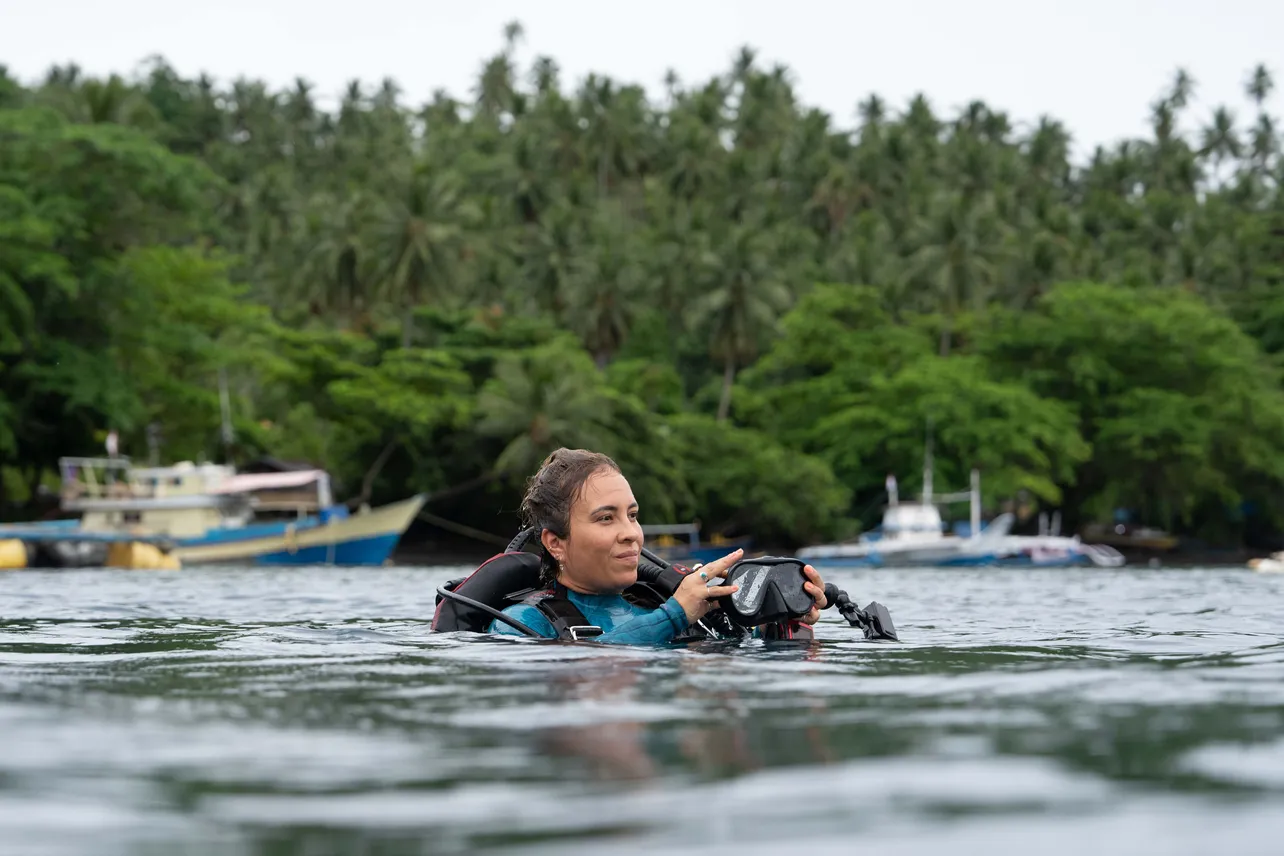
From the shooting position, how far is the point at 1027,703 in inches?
214

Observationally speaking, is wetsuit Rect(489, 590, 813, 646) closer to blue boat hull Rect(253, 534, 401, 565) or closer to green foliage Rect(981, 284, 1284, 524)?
blue boat hull Rect(253, 534, 401, 565)

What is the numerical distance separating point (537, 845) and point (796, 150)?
9902cm

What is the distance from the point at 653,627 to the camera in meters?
7.42

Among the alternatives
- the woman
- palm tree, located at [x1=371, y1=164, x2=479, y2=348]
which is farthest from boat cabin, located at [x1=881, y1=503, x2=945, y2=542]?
the woman

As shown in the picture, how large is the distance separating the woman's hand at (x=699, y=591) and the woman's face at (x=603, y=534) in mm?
240

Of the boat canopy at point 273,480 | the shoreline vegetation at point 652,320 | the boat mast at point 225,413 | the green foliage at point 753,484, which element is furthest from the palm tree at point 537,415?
the boat mast at point 225,413

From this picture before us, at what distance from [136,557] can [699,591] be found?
1489 inches

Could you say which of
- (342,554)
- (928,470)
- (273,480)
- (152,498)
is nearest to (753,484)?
(928,470)

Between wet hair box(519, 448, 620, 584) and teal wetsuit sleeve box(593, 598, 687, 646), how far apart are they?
0.52 metres

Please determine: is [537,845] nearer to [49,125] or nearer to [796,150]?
[49,125]

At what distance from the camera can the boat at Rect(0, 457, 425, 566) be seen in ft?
155

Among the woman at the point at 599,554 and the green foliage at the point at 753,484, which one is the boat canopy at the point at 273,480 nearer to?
the green foliage at the point at 753,484

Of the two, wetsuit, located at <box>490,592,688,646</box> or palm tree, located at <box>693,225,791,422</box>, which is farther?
palm tree, located at <box>693,225,791,422</box>

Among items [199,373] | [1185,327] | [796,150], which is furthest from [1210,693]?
[796,150]
